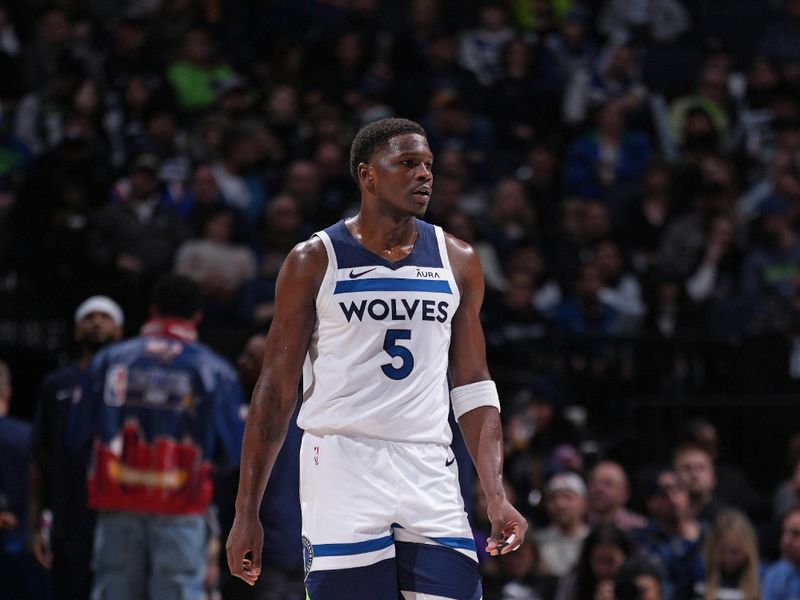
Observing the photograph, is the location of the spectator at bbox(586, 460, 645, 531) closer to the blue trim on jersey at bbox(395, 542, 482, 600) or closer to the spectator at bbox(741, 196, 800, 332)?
the spectator at bbox(741, 196, 800, 332)

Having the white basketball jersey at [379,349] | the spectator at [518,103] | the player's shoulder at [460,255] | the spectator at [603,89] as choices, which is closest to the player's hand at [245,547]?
the white basketball jersey at [379,349]

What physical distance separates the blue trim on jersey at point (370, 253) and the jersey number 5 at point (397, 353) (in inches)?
8.6

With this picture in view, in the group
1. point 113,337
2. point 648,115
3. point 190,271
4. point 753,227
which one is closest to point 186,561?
point 113,337

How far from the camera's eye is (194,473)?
7477mm

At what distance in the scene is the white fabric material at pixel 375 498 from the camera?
4.54 meters

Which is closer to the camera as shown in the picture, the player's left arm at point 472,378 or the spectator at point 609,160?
the player's left arm at point 472,378

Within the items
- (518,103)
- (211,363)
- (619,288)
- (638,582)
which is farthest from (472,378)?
(518,103)

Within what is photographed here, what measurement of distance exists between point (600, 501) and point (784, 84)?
663 centimetres

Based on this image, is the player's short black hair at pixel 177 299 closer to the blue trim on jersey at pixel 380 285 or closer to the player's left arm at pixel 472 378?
the player's left arm at pixel 472 378

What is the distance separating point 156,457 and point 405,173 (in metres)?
3.23

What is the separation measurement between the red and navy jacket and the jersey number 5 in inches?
116

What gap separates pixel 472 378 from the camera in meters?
4.88

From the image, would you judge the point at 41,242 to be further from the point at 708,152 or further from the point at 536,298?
the point at 708,152

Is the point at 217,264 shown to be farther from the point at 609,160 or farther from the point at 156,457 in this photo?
the point at 609,160
